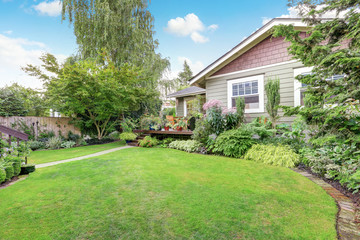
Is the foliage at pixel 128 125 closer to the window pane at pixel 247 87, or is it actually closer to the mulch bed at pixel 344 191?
the window pane at pixel 247 87

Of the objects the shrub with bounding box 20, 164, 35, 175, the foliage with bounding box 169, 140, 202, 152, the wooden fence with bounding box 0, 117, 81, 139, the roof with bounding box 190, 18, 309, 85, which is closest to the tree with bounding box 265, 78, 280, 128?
the roof with bounding box 190, 18, 309, 85

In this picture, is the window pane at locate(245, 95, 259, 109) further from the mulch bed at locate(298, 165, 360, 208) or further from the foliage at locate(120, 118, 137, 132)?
the foliage at locate(120, 118, 137, 132)

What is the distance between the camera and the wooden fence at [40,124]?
29.1 feet

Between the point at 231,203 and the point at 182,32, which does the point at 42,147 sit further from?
the point at 182,32

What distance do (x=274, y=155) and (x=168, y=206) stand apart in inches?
151

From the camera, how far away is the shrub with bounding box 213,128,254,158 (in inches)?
224

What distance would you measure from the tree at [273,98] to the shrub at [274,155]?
1833mm

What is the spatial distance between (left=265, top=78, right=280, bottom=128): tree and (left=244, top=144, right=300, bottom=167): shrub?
183 cm

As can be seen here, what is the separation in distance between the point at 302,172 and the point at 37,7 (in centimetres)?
1497

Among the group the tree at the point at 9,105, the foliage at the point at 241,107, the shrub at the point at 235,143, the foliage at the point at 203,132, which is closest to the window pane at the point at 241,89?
the foliage at the point at 241,107

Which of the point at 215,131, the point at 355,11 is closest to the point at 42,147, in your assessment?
the point at 215,131

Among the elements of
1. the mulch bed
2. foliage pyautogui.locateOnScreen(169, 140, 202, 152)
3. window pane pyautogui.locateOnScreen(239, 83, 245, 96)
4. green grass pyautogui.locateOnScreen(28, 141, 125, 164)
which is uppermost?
window pane pyautogui.locateOnScreen(239, 83, 245, 96)

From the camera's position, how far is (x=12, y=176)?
3.91 m

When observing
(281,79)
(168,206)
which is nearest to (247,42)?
(281,79)
